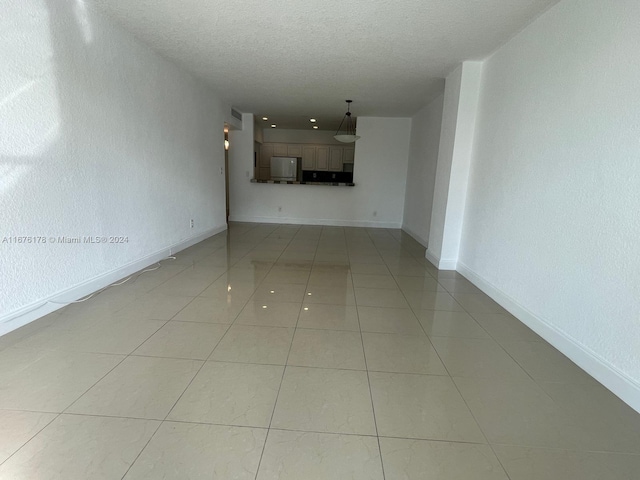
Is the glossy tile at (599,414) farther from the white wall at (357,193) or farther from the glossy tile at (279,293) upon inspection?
the white wall at (357,193)

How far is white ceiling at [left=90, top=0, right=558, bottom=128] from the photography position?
2400 mm

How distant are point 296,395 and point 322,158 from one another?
7.92 metres

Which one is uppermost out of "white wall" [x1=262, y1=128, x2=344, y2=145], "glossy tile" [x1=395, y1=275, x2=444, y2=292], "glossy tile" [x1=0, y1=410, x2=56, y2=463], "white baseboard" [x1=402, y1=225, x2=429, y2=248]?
"white wall" [x1=262, y1=128, x2=344, y2=145]

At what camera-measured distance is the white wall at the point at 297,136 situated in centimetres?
873

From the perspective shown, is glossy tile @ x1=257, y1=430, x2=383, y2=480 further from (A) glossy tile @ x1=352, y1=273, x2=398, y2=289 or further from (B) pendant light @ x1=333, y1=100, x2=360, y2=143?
(B) pendant light @ x1=333, y1=100, x2=360, y2=143

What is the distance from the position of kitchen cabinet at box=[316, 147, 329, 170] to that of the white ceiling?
416cm

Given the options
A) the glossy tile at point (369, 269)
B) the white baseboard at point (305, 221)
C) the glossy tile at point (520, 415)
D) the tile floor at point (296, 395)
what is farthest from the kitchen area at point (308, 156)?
the glossy tile at point (520, 415)

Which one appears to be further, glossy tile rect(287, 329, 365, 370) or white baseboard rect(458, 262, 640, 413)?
glossy tile rect(287, 329, 365, 370)

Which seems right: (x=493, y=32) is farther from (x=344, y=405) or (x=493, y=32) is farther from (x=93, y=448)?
(x=93, y=448)

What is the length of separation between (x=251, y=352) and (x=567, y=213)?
2.22 metres

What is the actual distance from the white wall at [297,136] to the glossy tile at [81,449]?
8.25 meters

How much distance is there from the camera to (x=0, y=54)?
1.84 m

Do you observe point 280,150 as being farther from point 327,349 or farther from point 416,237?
point 327,349

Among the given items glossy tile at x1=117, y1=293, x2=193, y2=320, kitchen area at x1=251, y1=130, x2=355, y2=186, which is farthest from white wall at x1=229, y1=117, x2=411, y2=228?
glossy tile at x1=117, y1=293, x2=193, y2=320
